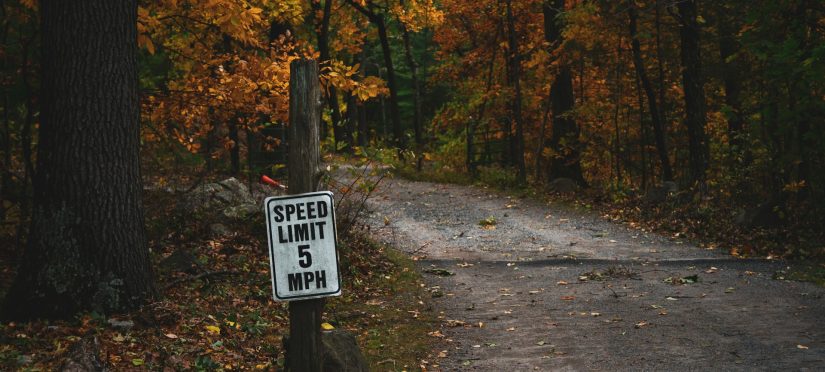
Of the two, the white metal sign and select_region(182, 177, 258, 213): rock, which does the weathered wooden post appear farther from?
select_region(182, 177, 258, 213): rock

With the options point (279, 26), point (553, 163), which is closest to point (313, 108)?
point (279, 26)

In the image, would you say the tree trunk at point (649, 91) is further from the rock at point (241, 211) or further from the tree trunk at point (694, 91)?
the rock at point (241, 211)

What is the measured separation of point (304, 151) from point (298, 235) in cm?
59

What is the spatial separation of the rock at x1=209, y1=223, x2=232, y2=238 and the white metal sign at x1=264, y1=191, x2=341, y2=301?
301 inches

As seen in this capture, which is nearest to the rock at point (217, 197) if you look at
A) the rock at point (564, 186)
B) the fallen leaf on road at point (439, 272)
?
the fallen leaf on road at point (439, 272)

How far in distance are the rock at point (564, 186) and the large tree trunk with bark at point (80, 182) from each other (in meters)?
15.8

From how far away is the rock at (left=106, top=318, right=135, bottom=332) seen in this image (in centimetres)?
750

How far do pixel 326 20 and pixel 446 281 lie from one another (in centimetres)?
1700

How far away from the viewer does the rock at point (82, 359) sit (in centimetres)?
579

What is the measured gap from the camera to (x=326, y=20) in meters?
27.5

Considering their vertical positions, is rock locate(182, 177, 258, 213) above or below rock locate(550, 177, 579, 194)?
above

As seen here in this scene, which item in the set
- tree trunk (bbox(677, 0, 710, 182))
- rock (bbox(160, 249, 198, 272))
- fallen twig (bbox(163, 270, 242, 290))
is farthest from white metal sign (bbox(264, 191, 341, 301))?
tree trunk (bbox(677, 0, 710, 182))

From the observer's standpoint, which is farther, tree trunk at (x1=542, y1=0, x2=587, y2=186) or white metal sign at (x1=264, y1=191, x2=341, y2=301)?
tree trunk at (x1=542, y1=0, x2=587, y2=186)

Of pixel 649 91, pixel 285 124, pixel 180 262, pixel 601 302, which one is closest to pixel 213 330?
pixel 180 262
